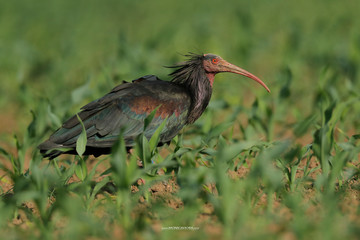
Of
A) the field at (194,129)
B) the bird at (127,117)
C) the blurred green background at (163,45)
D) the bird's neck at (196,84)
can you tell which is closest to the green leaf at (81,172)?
the field at (194,129)

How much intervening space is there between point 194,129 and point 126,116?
1.57m

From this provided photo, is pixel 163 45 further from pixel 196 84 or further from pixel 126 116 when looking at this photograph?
pixel 126 116

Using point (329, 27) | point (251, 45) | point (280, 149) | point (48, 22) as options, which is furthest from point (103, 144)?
point (48, 22)

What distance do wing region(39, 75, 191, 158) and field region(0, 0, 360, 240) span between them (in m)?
0.26

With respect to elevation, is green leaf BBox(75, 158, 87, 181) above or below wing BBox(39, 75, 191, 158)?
below

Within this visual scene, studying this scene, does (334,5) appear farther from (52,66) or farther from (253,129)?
(253,129)

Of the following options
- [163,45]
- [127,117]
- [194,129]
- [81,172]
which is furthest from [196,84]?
[163,45]

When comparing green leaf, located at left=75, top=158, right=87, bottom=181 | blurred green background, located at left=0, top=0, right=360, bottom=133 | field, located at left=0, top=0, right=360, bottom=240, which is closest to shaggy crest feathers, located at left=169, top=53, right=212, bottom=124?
field, located at left=0, top=0, right=360, bottom=240

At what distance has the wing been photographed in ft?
17.4

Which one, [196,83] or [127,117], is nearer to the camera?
[127,117]

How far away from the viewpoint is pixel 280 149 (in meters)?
3.88

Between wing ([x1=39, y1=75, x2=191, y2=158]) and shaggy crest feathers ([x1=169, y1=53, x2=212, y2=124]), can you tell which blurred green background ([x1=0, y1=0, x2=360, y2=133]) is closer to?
shaggy crest feathers ([x1=169, y1=53, x2=212, y2=124])

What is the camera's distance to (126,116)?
214 inches

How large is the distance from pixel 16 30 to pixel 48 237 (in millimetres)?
11121
